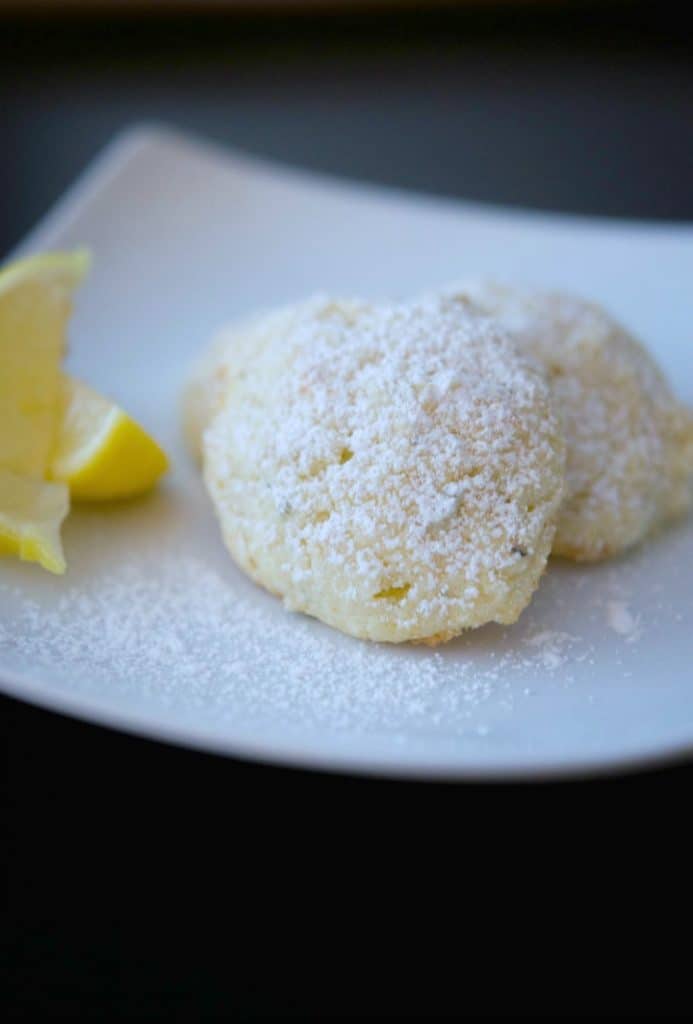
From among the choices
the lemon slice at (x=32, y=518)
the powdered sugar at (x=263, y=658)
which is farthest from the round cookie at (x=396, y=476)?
the lemon slice at (x=32, y=518)

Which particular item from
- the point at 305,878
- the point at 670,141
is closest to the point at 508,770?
the point at 305,878

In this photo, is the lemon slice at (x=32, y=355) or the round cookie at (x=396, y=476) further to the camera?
the lemon slice at (x=32, y=355)

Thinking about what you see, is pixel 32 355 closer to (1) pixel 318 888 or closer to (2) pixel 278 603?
(2) pixel 278 603

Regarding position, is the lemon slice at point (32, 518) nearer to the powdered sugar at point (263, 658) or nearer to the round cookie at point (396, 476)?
the powdered sugar at point (263, 658)

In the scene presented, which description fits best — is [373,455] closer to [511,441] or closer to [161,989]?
[511,441]

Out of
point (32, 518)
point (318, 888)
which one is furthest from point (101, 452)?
point (318, 888)

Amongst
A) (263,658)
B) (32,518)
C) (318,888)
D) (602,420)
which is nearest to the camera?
(318,888)

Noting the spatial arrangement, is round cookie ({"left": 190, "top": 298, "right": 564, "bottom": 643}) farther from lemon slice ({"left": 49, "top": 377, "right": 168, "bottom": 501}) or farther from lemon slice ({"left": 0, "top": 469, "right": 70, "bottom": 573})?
lemon slice ({"left": 0, "top": 469, "right": 70, "bottom": 573})
